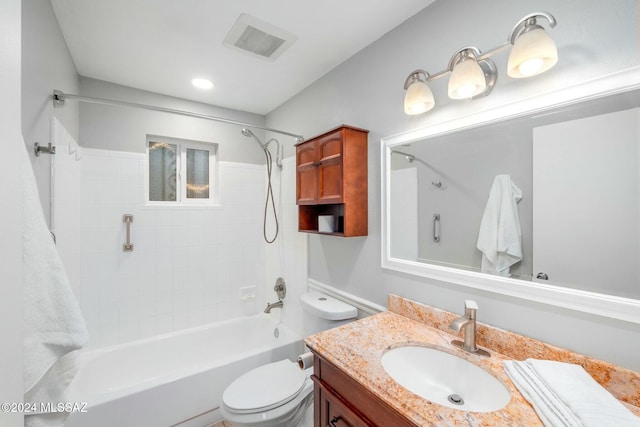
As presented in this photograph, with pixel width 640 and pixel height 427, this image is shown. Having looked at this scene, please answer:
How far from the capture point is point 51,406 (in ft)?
3.09

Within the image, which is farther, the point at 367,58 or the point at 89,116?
the point at 89,116

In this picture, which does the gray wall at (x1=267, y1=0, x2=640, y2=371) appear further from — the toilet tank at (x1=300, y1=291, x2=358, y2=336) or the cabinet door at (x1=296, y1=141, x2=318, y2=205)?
the cabinet door at (x1=296, y1=141, x2=318, y2=205)

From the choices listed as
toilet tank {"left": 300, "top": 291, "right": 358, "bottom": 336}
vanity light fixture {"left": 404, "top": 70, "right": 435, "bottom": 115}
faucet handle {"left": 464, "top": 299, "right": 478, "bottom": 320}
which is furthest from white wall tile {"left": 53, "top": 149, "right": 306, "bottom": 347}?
faucet handle {"left": 464, "top": 299, "right": 478, "bottom": 320}

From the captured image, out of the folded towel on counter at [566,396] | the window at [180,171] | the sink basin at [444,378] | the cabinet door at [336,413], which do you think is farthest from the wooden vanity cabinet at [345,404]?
the window at [180,171]

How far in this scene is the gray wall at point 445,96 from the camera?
2.77 ft

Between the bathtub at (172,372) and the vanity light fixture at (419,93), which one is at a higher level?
the vanity light fixture at (419,93)

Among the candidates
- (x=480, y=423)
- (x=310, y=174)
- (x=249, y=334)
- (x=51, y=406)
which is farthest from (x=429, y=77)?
(x=249, y=334)

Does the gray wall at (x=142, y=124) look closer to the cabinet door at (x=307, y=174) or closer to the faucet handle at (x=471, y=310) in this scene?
the cabinet door at (x=307, y=174)

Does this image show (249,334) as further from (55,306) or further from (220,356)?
(55,306)

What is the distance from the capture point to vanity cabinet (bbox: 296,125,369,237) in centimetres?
157

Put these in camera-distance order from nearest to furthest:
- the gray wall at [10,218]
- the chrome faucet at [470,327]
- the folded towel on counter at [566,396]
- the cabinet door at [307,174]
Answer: the gray wall at [10,218] < the folded towel on counter at [566,396] < the chrome faucet at [470,327] < the cabinet door at [307,174]

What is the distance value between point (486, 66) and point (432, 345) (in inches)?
46.4

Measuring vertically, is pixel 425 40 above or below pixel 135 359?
above

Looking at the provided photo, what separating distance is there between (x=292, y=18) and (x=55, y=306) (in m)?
1.64
